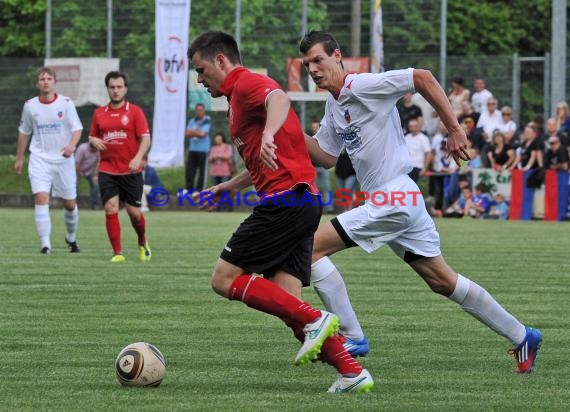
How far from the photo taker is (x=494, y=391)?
7.26m

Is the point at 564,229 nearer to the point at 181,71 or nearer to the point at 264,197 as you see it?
the point at 181,71

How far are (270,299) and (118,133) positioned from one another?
31.9 feet

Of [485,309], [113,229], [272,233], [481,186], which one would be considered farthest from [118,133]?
[481,186]

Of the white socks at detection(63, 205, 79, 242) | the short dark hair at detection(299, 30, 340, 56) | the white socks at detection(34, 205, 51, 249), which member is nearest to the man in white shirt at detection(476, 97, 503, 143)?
the white socks at detection(63, 205, 79, 242)

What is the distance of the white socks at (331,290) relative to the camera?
8.33 metres

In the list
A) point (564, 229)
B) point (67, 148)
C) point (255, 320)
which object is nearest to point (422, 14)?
point (564, 229)

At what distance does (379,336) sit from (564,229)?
1423 cm

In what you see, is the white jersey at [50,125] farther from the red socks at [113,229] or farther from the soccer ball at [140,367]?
the soccer ball at [140,367]

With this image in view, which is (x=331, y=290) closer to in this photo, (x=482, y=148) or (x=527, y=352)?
(x=527, y=352)

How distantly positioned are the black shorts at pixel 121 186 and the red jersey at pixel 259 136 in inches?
361

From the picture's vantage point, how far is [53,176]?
17.6m

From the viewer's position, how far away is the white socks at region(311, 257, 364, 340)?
8328 millimetres

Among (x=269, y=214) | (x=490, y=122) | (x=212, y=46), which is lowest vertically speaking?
(x=269, y=214)

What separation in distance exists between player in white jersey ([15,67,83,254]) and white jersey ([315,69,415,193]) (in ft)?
31.3
